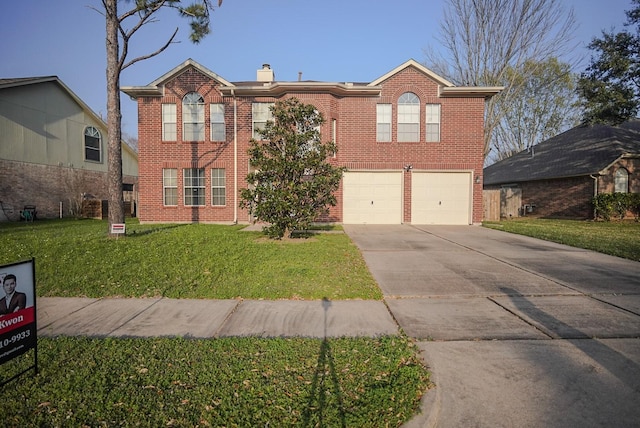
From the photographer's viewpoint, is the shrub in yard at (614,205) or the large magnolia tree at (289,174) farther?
the shrub in yard at (614,205)

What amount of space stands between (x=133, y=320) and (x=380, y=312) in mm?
3257

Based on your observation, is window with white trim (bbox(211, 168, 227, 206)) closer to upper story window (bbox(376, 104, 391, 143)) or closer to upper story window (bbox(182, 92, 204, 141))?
upper story window (bbox(182, 92, 204, 141))

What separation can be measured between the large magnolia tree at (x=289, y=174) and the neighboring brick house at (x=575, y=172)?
1764 cm

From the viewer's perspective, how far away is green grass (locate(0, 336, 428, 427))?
91.7 inches

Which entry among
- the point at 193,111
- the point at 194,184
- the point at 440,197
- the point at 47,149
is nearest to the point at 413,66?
the point at 440,197

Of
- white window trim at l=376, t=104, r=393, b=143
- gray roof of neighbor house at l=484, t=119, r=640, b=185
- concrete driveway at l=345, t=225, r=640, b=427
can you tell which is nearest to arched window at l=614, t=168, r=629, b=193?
gray roof of neighbor house at l=484, t=119, r=640, b=185

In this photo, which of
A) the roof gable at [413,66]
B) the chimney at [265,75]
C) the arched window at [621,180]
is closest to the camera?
the roof gable at [413,66]

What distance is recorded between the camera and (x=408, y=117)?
15227mm

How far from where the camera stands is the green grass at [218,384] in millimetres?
2330

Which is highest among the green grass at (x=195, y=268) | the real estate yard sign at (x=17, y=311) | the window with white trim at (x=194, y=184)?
the window with white trim at (x=194, y=184)

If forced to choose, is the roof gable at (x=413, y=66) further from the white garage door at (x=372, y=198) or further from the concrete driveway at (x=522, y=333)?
the concrete driveway at (x=522, y=333)

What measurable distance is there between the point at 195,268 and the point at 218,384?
418cm

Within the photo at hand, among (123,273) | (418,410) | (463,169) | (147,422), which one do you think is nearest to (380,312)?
(418,410)

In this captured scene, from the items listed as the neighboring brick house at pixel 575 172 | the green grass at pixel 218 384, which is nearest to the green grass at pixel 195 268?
the green grass at pixel 218 384
